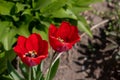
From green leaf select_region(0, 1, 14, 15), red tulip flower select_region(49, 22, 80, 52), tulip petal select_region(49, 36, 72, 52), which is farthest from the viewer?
green leaf select_region(0, 1, 14, 15)

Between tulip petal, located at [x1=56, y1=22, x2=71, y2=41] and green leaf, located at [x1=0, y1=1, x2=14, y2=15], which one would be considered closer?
tulip petal, located at [x1=56, y1=22, x2=71, y2=41]

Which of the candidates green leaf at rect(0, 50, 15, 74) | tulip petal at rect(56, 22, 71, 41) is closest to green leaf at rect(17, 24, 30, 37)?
green leaf at rect(0, 50, 15, 74)

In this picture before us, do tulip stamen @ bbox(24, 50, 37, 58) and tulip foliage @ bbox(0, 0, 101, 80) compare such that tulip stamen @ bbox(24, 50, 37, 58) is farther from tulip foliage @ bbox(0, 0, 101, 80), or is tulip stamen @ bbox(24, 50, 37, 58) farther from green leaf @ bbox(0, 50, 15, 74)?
green leaf @ bbox(0, 50, 15, 74)

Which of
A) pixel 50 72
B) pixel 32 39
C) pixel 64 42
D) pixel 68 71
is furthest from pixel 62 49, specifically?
pixel 68 71

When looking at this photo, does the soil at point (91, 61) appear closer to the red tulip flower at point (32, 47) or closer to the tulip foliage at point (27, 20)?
the tulip foliage at point (27, 20)

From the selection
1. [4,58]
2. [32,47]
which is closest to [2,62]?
[4,58]

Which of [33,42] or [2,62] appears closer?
[33,42]

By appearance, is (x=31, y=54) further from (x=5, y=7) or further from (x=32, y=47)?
(x=5, y=7)
